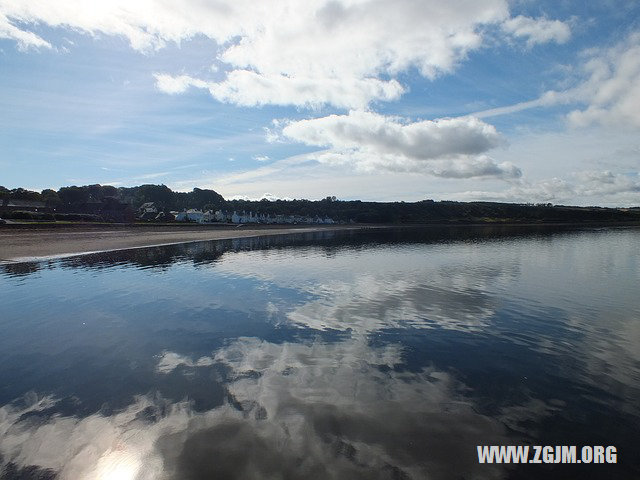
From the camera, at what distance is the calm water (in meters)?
8.02

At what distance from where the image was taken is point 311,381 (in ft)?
38.3

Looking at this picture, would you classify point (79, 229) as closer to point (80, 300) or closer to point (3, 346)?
point (80, 300)

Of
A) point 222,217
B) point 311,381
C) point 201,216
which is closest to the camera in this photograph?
point 311,381

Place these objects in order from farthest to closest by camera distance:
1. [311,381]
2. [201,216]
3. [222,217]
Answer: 1. [222,217]
2. [201,216]
3. [311,381]

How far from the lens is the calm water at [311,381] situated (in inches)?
316

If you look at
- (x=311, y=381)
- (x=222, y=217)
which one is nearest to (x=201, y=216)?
(x=222, y=217)

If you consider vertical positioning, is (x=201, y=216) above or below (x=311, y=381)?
above

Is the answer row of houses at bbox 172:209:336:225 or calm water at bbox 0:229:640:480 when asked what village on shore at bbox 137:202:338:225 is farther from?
calm water at bbox 0:229:640:480

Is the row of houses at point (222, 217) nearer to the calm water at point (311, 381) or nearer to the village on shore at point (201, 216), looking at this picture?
the village on shore at point (201, 216)

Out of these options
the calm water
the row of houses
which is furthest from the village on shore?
the calm water

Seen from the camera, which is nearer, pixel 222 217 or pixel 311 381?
pixel 311 381

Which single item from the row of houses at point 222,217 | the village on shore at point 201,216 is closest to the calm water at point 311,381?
the village on shore at point 201,216

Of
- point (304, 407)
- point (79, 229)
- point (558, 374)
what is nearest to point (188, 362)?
point (304, 407)

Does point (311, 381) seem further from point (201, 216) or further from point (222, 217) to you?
point (222, 217)
